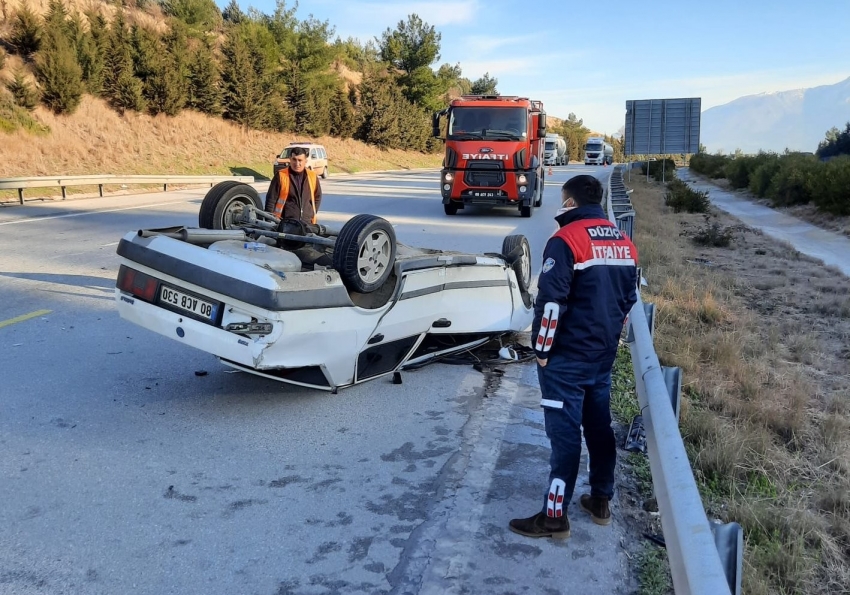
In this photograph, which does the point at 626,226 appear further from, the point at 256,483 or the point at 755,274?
the point at 256,483

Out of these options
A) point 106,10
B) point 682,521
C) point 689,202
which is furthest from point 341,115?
point 682,521

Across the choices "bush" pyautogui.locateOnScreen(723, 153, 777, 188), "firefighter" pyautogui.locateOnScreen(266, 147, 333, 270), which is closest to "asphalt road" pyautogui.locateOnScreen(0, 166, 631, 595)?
"firefighter" pyautogui.locateOnScreen(266, 147, 333, 270)

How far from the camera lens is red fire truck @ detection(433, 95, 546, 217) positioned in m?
17.3

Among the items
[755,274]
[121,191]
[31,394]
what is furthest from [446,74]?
[31,394]

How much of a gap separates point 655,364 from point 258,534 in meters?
2.17

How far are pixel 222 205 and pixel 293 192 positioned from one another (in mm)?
1119

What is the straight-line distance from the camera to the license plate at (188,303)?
4.39 meters

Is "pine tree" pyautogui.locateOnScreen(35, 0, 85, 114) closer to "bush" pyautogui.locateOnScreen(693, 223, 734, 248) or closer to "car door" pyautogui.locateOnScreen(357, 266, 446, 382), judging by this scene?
"bush" pyautogui.locateOnScreen(693, 223, 734, 248)

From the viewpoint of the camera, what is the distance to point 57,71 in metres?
29.3

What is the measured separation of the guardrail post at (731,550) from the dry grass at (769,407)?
0.85m

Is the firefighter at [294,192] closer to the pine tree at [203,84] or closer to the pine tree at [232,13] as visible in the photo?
the pine tree at [203,84]

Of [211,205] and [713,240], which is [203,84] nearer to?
[713,240]

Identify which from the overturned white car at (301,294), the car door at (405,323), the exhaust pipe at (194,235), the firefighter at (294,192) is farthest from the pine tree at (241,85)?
the car door at (405,323)

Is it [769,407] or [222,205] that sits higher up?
[222,205]
